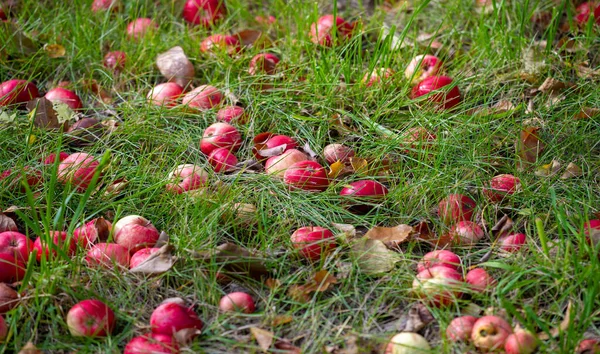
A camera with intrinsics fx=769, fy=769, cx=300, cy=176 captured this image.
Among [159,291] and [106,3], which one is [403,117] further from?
[106,3]

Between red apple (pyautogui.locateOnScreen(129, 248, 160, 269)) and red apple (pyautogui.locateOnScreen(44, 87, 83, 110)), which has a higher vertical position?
red apple (pyautogui.locateOnScreen(129, 248, 160, 269))

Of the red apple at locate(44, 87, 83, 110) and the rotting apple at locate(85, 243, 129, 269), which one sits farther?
the red apple at locate(44, 87, 83, 110)

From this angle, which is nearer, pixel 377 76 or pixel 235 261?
pixel 235 261

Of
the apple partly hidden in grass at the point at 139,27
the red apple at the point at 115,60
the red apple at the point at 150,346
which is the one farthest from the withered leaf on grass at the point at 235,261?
the apple partly hidden in grass at the point at 139,27

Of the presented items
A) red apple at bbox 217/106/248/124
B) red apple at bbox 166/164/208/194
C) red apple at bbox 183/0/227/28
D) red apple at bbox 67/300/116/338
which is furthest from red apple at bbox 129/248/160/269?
red apple at bbox 183/0/227/28

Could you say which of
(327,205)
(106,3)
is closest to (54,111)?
(106,3)

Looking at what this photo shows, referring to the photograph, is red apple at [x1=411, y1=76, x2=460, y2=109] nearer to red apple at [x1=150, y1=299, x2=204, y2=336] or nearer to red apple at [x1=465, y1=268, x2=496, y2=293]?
red apple at [x1=465, y1=268, x2=496, y2=293]

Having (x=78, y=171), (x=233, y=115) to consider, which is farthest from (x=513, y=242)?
(x=78, y=171)

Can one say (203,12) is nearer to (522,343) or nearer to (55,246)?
(55,246)
